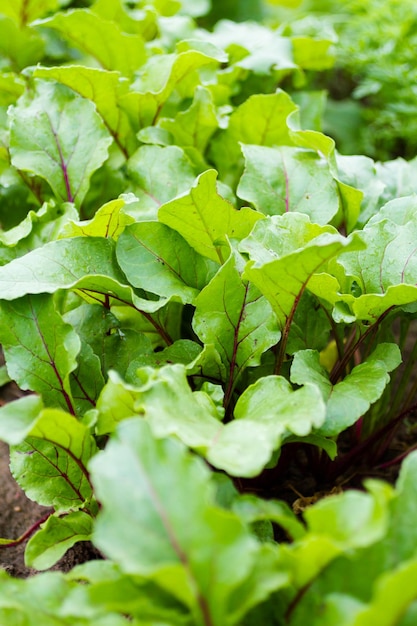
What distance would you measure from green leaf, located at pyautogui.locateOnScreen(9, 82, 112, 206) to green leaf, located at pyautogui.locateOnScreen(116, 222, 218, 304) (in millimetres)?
262

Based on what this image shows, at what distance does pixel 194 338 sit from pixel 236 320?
0.19 meters

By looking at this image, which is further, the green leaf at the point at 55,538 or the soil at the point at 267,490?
the soil at the point at 267,490

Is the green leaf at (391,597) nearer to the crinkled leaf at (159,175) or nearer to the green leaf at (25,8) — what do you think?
the crinkled leaf at (159,175)

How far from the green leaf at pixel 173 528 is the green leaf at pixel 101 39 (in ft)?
3.87

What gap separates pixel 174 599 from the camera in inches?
29.4

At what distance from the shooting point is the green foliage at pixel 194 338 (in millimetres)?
691

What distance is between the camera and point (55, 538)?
1.01m

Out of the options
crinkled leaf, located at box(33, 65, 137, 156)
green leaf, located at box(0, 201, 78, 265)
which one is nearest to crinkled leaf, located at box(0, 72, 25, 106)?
crinkled leaf, located at box(33, 65, 137, 156)

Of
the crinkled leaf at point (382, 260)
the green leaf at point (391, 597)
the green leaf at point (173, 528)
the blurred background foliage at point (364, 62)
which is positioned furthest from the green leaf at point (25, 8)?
the green leaf at point (391, 597)

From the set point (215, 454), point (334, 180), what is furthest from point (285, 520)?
point (334, 180)

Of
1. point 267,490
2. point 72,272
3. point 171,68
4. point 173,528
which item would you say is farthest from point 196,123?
point 173,528

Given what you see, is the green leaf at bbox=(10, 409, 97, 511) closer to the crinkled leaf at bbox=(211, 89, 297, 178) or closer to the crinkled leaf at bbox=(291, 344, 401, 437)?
the crinkled leaf at bbox=(291, 344, 401, 437)

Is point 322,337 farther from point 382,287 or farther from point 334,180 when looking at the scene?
point 334,180

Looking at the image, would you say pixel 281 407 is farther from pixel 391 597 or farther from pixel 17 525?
pixel 17 525
